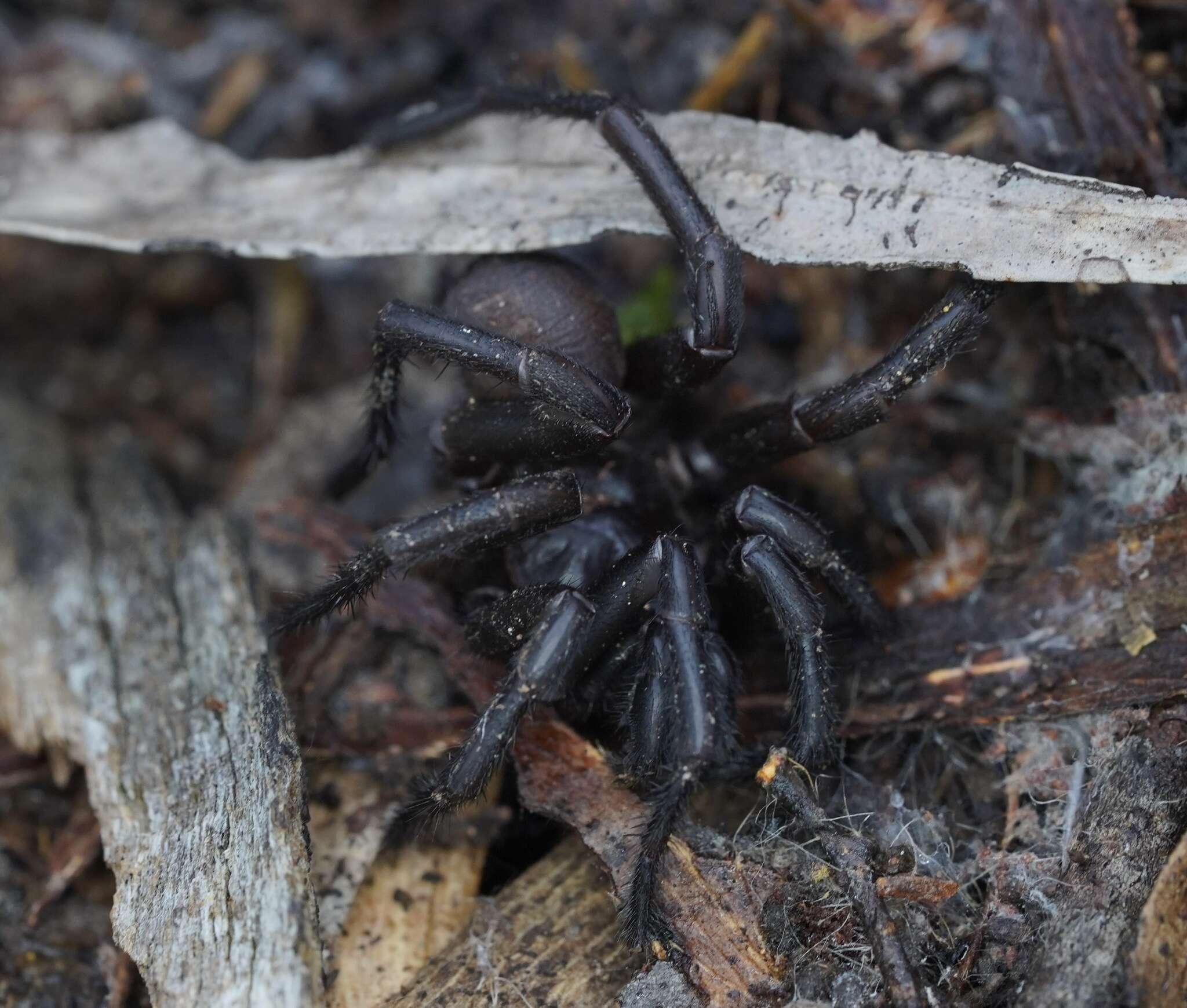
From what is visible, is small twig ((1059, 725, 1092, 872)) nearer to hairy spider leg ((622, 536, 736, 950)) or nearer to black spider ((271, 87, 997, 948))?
black spider ((271, 87, 997, 948))

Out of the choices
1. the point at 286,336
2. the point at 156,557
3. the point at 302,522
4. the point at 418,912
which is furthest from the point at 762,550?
the point at 286,336

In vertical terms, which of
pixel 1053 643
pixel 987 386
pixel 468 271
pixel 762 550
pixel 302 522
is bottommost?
pixel 1053 643

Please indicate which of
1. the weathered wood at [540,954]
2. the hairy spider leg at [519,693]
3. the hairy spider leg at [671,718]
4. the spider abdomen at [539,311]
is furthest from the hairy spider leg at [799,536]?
the weathered wood at [540,954]

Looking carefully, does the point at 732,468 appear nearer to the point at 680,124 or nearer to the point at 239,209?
the point at 680,124

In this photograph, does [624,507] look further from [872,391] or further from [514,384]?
[872,391]

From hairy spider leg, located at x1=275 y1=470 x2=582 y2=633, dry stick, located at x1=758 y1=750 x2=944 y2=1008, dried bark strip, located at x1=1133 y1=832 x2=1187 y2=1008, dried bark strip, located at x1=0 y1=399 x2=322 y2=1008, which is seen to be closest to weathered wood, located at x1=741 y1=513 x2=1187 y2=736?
dry stick, located at x1=758 y1=750 x2=944 y2=1008

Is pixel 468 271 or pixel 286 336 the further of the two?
pixel 286 336

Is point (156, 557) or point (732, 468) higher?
point (156, 557)

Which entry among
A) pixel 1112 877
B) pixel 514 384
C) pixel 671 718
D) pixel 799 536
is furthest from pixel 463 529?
pixel 1112 877
